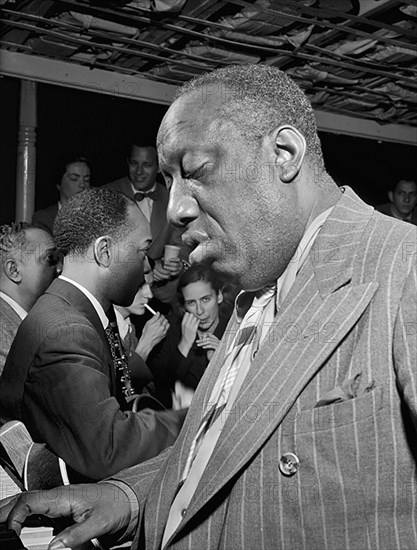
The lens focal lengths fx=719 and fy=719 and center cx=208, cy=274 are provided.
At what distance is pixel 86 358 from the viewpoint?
1.98 meters

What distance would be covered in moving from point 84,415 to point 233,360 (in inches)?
30.6

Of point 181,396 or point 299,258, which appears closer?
point 299,258

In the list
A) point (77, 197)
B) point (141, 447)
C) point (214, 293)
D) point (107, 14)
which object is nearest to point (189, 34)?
point (107, 14)

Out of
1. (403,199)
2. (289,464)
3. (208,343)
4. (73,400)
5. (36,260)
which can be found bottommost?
(208,343)

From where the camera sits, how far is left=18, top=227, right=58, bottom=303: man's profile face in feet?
11.0

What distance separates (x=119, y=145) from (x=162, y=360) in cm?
190

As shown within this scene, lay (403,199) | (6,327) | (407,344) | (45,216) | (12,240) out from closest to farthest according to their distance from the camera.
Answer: (407,344)
(6,327)
(12,240)
(45,216)
(403,199)

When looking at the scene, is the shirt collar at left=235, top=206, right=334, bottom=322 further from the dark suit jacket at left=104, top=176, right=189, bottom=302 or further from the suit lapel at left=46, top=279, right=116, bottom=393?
the dark suit jacket at left=104, top=176, right=189, bottom=302

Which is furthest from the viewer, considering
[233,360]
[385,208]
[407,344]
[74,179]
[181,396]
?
[385,208]

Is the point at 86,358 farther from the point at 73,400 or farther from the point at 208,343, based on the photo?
the point at 208,343

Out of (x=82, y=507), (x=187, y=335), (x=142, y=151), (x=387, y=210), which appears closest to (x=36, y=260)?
(x=187, y=335)

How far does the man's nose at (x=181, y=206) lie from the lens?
1.15 m

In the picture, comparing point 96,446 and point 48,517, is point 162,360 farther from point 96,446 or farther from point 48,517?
point 48,517

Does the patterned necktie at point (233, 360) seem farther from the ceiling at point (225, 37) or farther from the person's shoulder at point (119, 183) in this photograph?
the person's shoulder at point (119, 183)
